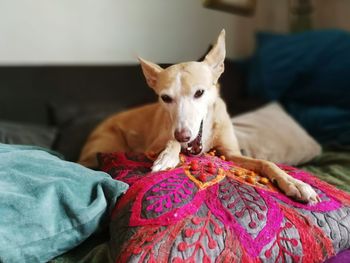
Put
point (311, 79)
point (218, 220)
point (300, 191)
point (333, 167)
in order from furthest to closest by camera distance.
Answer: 1. point (311, 79)
2. point (333, 167)
3. point (300, 191)
4. point (218, 220)

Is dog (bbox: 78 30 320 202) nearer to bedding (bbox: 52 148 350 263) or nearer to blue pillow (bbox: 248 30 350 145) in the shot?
bedding (bbox: 52 148 350 263)

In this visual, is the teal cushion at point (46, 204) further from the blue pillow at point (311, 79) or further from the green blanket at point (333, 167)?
the blue pillow at point (311, 79)

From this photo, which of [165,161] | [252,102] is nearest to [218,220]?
[165,161]

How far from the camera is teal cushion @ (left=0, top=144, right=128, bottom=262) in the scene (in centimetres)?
89

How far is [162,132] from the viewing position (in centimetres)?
135

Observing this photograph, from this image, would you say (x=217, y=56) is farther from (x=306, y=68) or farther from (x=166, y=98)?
(x=306, y=68)

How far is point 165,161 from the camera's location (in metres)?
1.08

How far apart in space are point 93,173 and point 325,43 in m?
1.70

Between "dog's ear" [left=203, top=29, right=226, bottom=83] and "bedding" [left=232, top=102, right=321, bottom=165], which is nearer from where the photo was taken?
"dog's ear" [left=203, top=29, right=226, bottom=83]

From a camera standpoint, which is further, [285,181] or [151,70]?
[151,70]

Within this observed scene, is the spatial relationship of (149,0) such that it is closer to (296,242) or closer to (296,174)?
(296,174)

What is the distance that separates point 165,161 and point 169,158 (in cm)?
2

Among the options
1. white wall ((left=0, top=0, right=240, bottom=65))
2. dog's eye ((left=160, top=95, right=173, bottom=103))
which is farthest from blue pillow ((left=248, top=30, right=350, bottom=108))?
dog's eye ((left=160, top=95, right=173, bottom=103))

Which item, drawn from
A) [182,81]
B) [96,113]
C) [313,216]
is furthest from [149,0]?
[313,216]
